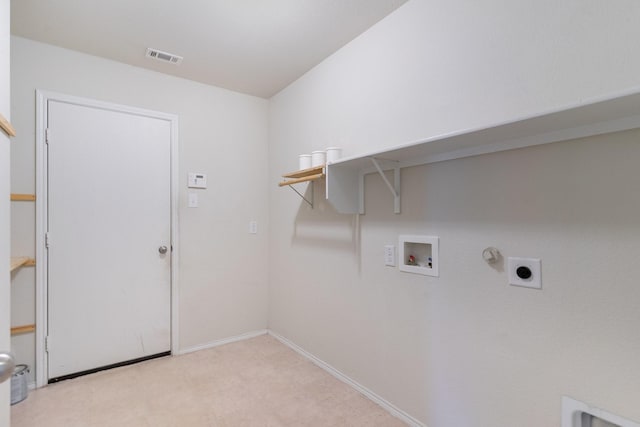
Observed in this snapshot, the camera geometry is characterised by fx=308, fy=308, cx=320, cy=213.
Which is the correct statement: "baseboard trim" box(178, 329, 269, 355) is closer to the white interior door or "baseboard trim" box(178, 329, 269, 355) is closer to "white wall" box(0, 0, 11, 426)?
the white interior door

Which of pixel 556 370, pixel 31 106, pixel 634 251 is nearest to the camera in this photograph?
pixel 634 251

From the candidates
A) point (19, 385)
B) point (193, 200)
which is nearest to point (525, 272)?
point (193, 200)

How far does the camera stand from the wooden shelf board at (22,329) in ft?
6.82

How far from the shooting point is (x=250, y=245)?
307cm

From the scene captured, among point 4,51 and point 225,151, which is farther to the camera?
point 225,151

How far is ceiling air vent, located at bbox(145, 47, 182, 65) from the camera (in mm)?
2281

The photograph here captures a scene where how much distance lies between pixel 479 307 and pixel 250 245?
85.8 inches

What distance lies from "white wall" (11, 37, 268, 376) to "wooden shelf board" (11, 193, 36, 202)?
4 cm

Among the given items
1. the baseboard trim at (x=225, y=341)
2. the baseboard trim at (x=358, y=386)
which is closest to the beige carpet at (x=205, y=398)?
the baseboard trim at (x=358, y=386)

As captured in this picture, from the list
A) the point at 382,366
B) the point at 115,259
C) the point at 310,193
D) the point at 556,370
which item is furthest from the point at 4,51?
the point at 556,370

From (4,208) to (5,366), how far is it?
0.99 meters

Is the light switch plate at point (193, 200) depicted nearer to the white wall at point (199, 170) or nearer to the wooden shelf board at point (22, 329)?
the white wall at point (199, 170)

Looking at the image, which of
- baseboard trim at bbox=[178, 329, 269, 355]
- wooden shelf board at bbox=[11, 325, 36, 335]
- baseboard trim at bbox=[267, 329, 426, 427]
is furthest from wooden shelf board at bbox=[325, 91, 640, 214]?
wooden shelf board at bbox=[11, 325, 36, 335]

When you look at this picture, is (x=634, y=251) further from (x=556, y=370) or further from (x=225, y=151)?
(x=225, y=151)
